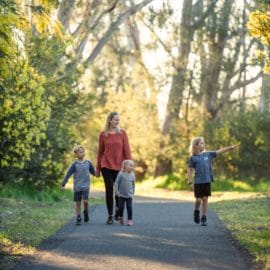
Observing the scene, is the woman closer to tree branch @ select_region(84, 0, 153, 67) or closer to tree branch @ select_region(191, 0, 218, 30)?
tree branch @ select_region(84, 0, 153, 67)

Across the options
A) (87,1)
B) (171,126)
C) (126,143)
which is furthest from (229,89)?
(126,143)

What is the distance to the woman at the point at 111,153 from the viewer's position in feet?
44.3

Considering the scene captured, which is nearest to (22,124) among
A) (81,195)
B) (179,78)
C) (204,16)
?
(81,195)

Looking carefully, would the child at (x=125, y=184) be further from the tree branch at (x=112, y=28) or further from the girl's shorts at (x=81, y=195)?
the tree branch at (x=112, y=28)

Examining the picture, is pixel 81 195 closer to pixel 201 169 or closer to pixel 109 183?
pixel 109 183

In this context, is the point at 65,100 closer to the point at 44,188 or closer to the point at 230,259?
the point at 44,188

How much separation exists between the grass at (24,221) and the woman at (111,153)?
107 centimetres

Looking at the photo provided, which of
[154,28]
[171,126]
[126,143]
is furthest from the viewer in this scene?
[171,126]

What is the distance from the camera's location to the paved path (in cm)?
855

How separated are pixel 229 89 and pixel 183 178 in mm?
5984

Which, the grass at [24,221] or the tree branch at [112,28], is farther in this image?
the tree branch at [112,28]

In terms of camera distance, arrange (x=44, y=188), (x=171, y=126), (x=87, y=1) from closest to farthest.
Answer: (x=44, y=188)
(x=87, y=1)
(x=171, y=126)

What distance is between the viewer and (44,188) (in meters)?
22.0

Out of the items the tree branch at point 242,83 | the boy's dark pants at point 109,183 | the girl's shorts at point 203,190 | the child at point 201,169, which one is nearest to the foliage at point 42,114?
the boy's dark pants at point 109,183
